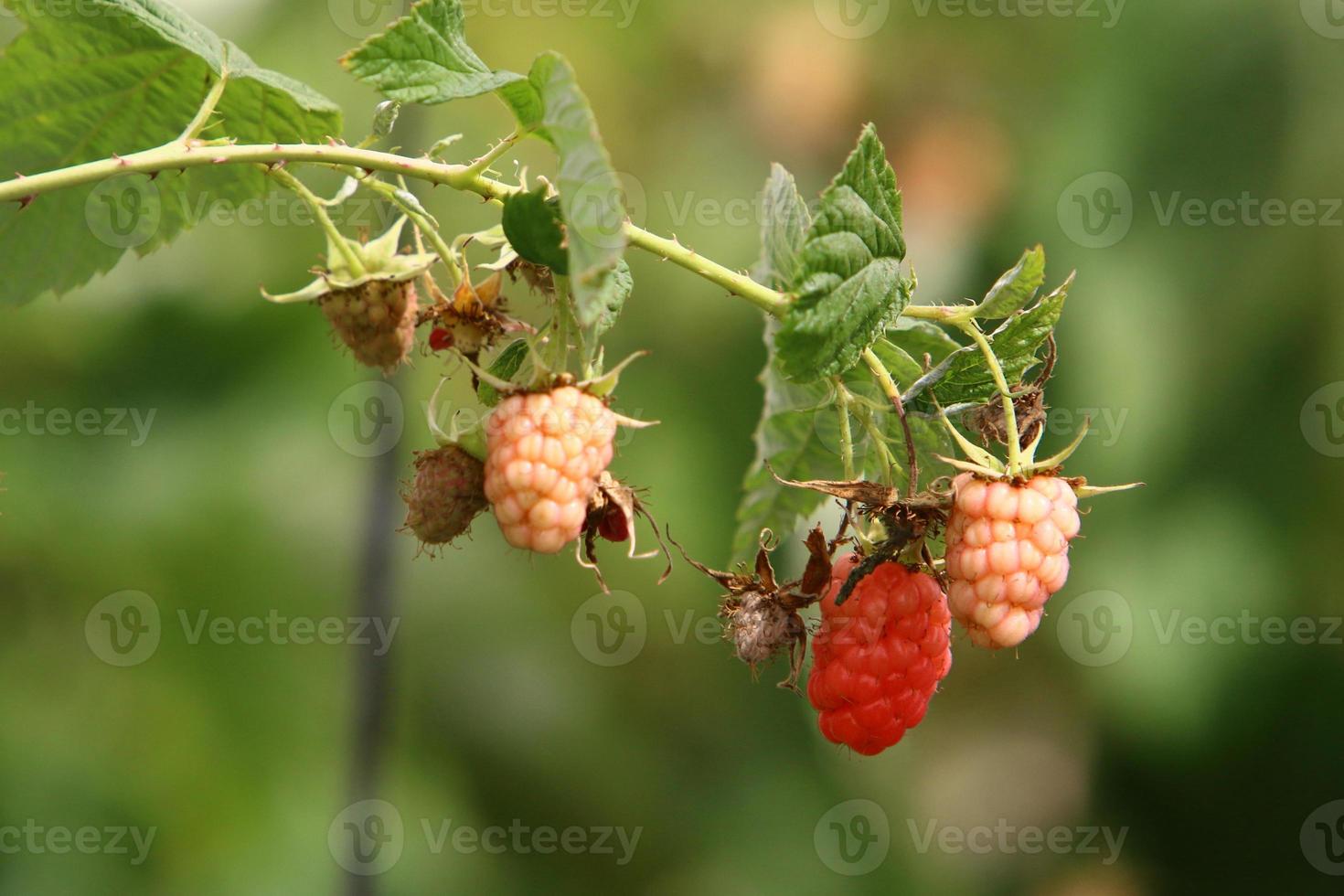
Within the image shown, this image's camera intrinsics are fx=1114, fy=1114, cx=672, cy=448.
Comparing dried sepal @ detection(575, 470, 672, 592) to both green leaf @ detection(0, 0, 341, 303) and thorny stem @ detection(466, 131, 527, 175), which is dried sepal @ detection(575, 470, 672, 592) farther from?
green leaf @ detection(0, 0, 341, 303)

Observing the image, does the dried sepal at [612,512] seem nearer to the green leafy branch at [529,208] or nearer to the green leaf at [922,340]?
the green leafy branch at [529,208]

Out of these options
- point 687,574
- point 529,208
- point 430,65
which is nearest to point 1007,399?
point 529,208

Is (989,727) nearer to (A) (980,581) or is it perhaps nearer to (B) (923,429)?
(B) (923,429)

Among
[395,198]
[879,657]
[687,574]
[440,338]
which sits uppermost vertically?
[395,198]

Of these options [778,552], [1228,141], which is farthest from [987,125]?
[778,552]

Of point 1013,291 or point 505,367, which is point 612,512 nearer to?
point 505,367

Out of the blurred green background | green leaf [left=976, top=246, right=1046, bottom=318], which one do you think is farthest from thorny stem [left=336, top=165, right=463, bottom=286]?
the blurred green background
